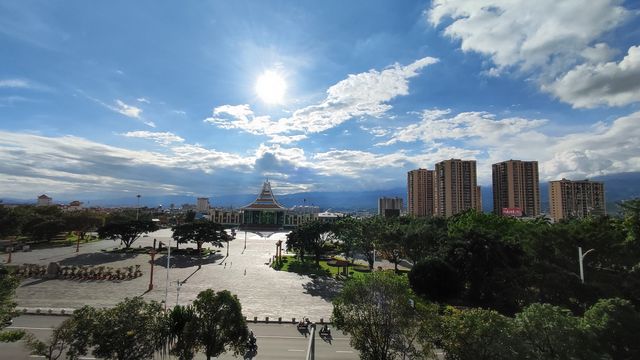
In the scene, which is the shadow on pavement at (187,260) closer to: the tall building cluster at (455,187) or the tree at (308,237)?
the tree at (308,237)

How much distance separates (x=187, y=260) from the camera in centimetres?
5781

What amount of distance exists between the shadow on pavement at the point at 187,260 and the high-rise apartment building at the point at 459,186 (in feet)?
310

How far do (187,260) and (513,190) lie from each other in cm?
11544

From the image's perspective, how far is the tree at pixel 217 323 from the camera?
17234 mm

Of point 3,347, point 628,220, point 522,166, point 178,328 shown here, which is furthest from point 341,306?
point 522,166

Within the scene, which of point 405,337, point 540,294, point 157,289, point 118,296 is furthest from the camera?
point 157,289

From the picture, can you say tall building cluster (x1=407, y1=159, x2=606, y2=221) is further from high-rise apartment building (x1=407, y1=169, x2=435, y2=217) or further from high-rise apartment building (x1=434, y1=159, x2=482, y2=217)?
high-rise apartment building (x1=407, y1=169, x2=435, y2=217)

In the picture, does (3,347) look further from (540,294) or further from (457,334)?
(540,294)

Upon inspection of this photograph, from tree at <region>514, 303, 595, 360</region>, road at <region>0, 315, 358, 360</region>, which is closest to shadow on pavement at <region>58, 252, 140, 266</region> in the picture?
road at <region>0, 315, 358, 360</region>

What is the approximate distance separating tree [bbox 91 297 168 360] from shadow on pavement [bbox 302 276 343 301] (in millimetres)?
22848

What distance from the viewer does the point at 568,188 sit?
418 ft

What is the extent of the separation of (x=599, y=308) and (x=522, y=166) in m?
126

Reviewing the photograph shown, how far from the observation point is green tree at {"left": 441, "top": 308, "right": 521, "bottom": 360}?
44.5ft

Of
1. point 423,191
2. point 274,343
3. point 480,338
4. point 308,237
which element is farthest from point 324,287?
point 423,191
